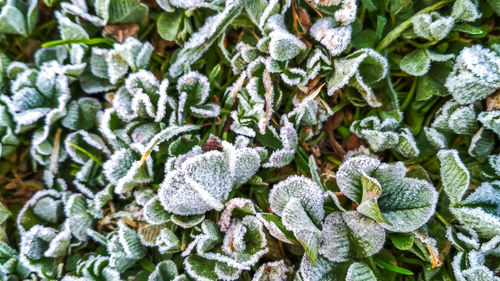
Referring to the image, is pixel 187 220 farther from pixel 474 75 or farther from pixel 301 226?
pixel 474 75

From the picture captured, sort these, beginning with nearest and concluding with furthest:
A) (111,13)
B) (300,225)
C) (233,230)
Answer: (300,225) → (233,230) → (111,13)

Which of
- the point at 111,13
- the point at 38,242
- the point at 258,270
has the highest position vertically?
the point at 111,13

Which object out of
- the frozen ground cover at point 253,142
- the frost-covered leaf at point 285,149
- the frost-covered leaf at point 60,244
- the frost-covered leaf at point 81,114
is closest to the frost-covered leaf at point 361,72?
the frozen ground cover at point 253,142

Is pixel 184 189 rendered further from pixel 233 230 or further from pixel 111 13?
pixel 111 13

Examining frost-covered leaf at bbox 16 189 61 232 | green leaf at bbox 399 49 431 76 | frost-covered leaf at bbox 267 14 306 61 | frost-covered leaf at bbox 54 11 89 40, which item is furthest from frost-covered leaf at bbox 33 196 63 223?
green leaf at bbox 399 49 431 76

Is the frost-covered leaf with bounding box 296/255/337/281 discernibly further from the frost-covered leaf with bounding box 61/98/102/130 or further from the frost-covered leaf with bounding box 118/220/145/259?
the frost-covered leaf with bounding box 61/98/102/130

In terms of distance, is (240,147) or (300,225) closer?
(300,225)

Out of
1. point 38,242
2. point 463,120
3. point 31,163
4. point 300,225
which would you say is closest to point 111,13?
point 31,163
